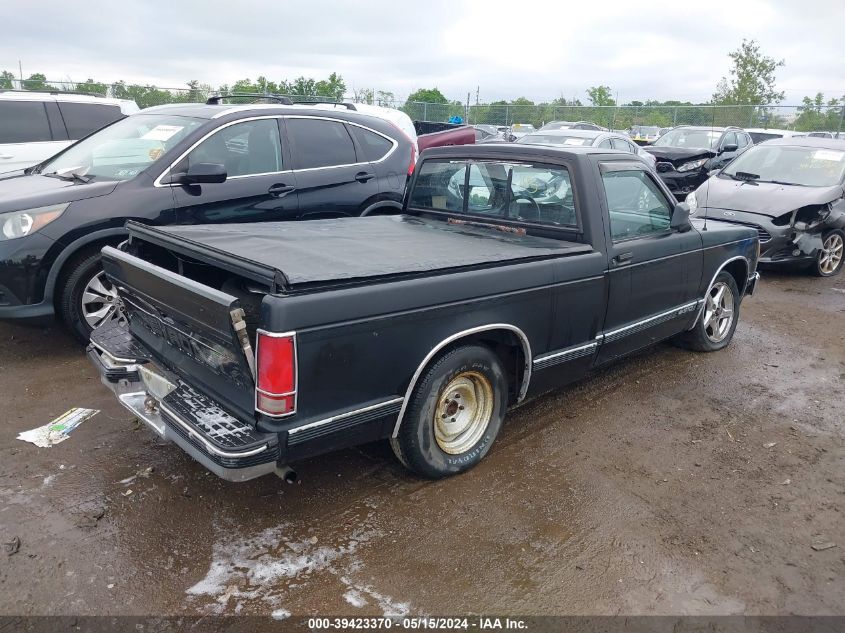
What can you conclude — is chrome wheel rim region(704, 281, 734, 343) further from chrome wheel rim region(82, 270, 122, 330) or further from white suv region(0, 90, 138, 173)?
white suv region(0, 90, 138, 173)

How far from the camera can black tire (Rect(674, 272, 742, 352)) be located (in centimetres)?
550

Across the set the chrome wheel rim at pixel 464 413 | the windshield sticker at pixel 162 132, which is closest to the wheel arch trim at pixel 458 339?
the chrome wheel rim at pixel 464 413

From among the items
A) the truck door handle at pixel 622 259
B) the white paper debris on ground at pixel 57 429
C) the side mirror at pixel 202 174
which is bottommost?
the white paper debris on ground at pixel 57 429

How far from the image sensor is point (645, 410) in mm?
4613

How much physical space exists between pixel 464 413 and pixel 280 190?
Result: 3.09 m

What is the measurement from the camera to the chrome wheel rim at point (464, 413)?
3.54 meters

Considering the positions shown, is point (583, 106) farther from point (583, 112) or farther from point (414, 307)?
point (414, 307)

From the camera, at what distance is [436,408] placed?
11.2 ft

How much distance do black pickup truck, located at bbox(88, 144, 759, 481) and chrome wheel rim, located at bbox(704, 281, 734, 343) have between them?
0.41m

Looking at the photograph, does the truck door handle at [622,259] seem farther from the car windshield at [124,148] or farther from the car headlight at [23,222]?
the car headlight at [23,222]

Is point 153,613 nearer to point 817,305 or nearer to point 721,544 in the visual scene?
point 721,544

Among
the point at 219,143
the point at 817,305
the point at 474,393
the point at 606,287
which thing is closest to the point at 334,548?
the point at 474,393

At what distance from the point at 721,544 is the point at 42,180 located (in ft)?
18.6

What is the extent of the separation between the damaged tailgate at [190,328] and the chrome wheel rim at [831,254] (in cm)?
846
